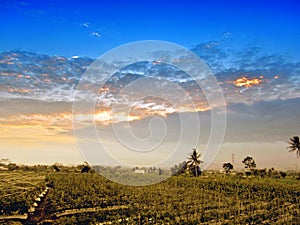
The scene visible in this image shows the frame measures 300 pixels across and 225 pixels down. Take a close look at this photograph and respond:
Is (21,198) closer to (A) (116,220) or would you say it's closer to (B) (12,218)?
(B) (12,218)

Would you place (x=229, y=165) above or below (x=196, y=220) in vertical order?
above

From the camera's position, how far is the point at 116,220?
15562 mm

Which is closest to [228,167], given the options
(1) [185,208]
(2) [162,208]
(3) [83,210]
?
(1) [185,208]

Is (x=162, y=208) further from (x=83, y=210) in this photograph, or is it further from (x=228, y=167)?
(x=228, y=167)

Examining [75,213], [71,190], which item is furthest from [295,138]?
[75,213]

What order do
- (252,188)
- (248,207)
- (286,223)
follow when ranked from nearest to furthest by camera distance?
(286,223), (248,207), (252,188)

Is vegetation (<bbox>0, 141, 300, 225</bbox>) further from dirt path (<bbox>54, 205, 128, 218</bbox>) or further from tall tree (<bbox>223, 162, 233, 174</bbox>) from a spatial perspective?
tall tree (<bbox>223, 162, 233, 174</bbox>)

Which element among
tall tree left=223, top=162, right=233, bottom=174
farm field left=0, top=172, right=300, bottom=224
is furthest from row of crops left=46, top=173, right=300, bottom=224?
tall tree left=223, top=162, right=233, bottom=174

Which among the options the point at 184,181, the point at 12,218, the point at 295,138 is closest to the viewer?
the point at 12,218

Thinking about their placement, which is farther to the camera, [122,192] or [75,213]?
[122,192]

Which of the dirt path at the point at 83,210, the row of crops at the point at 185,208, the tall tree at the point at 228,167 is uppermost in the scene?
the tall tree at the point at 228,167

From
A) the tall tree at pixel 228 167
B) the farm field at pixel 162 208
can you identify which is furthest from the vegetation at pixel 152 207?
the tall tree at pixel 228 167

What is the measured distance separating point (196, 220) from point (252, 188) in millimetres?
14645

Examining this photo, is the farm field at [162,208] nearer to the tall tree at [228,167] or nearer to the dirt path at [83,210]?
the dirt path at [83,210]
